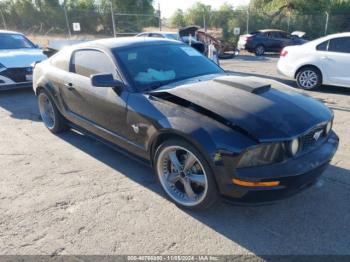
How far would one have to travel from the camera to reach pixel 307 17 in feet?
76.6

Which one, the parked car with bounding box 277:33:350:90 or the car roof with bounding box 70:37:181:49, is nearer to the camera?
the car roof with bounding box 70:37:181:49

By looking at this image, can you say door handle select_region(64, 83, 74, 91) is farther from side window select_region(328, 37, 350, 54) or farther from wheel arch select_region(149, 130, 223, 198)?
side window select_region(328, 37, 350, 54)

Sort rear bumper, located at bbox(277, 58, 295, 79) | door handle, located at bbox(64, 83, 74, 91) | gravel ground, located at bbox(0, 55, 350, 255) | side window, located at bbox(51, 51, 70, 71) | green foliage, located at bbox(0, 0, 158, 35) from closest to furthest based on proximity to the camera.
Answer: gravel ground, located at bbox(0, 55, 350, 255)
door handle, located at bbox(64, 83, 74, 91)
side window, located at bbox(51, 51, 70, 71)
rear bumper, located at bbox(277, 58, 295, 79)
green foliage, located at bbox(0, 0, 158, 35)

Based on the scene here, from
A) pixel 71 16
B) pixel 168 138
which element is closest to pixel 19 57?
pixel 168 138

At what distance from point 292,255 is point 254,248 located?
0.29m

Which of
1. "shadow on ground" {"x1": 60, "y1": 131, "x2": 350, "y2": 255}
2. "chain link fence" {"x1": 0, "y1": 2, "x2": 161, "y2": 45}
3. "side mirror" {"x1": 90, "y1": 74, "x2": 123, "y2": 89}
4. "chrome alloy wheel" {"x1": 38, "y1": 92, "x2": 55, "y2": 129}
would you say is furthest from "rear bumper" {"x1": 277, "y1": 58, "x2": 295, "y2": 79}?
"chain link fence" {"x1": 0, "y1": 2, "x2": 161, "y2": 45}

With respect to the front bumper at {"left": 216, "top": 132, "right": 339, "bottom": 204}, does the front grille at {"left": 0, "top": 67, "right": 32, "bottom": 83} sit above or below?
above

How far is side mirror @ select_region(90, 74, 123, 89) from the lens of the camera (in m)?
3.31

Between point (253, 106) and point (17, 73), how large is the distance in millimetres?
6758

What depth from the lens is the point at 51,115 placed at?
208 inches

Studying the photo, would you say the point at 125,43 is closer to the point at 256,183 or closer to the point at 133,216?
the point at 133,216

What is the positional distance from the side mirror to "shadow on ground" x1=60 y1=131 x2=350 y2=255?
3.84 ft

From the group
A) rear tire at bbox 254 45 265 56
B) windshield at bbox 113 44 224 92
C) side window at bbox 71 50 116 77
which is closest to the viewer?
windshield at bbox 113 44 224 92

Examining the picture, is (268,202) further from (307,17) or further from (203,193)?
(307,17)
